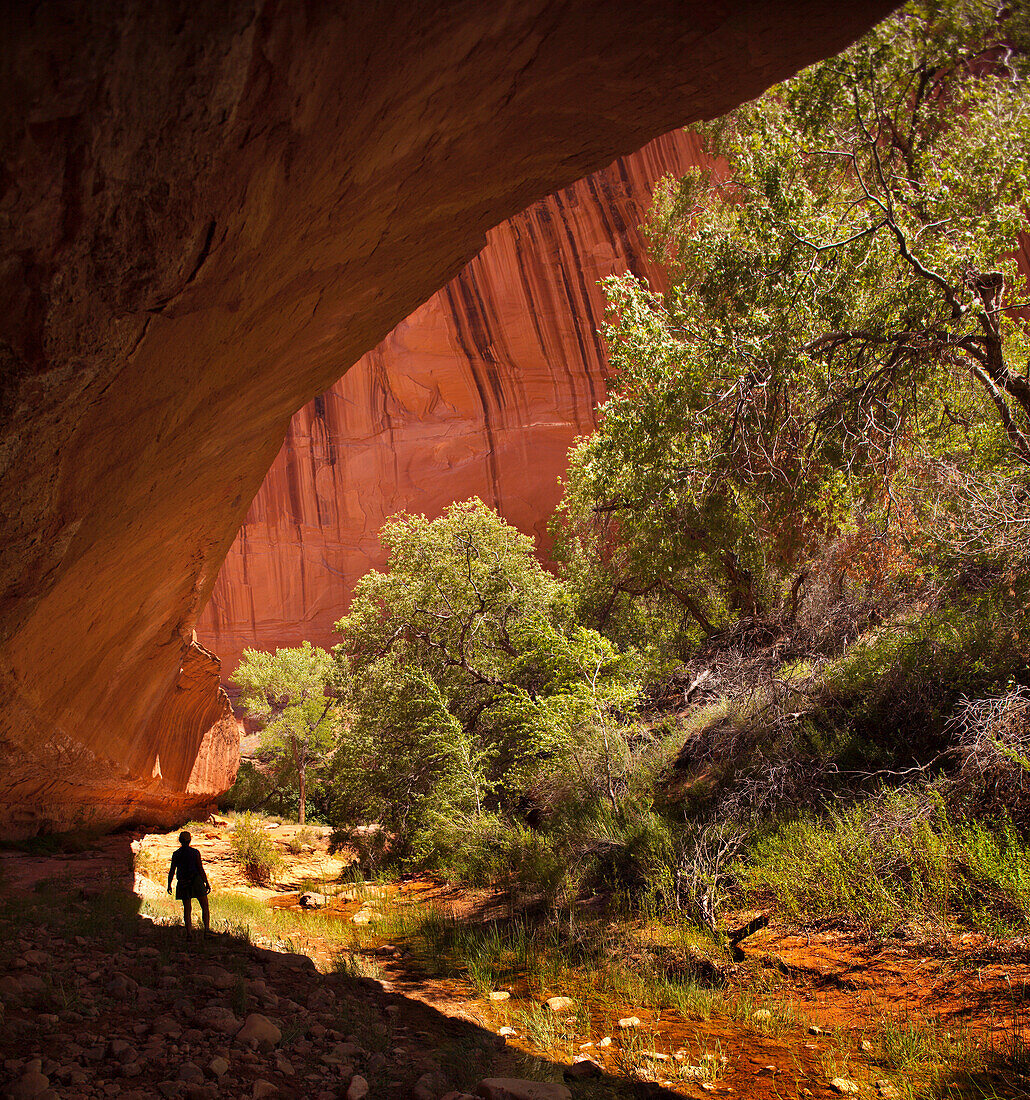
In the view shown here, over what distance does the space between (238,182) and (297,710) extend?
2087cm

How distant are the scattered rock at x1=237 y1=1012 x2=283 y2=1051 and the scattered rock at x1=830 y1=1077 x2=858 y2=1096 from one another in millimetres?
3655

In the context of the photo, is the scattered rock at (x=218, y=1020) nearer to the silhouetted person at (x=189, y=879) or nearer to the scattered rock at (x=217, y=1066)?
the scattered rock at (x=217, y=1066)

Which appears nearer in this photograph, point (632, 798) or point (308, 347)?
point (308, 347)

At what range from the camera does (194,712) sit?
13.0 metres

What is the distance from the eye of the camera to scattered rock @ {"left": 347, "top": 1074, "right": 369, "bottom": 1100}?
Answer: 3984mm

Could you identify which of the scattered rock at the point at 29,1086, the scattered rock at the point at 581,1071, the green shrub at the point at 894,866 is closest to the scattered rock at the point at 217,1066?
the scattered rock at the point at 29,1086

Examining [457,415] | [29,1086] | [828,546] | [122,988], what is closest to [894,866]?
[828,546]

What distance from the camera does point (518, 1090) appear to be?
4.14 meters

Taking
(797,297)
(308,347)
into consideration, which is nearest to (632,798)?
(797,297)

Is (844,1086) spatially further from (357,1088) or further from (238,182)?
(238,182)

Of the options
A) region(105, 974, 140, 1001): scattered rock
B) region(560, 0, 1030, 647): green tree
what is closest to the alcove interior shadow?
region(105, 974, 140, 1001): scattered rock

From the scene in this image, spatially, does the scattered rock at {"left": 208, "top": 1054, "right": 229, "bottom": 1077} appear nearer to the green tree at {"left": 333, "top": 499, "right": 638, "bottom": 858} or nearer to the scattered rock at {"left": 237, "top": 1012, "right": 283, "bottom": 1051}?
the scattered rock at {"left": 237, "top": 1012, "right": 283, "bottom": 1051}

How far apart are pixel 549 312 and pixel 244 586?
1640 centimetres

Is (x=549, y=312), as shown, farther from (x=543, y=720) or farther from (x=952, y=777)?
(x=952, y=777)
